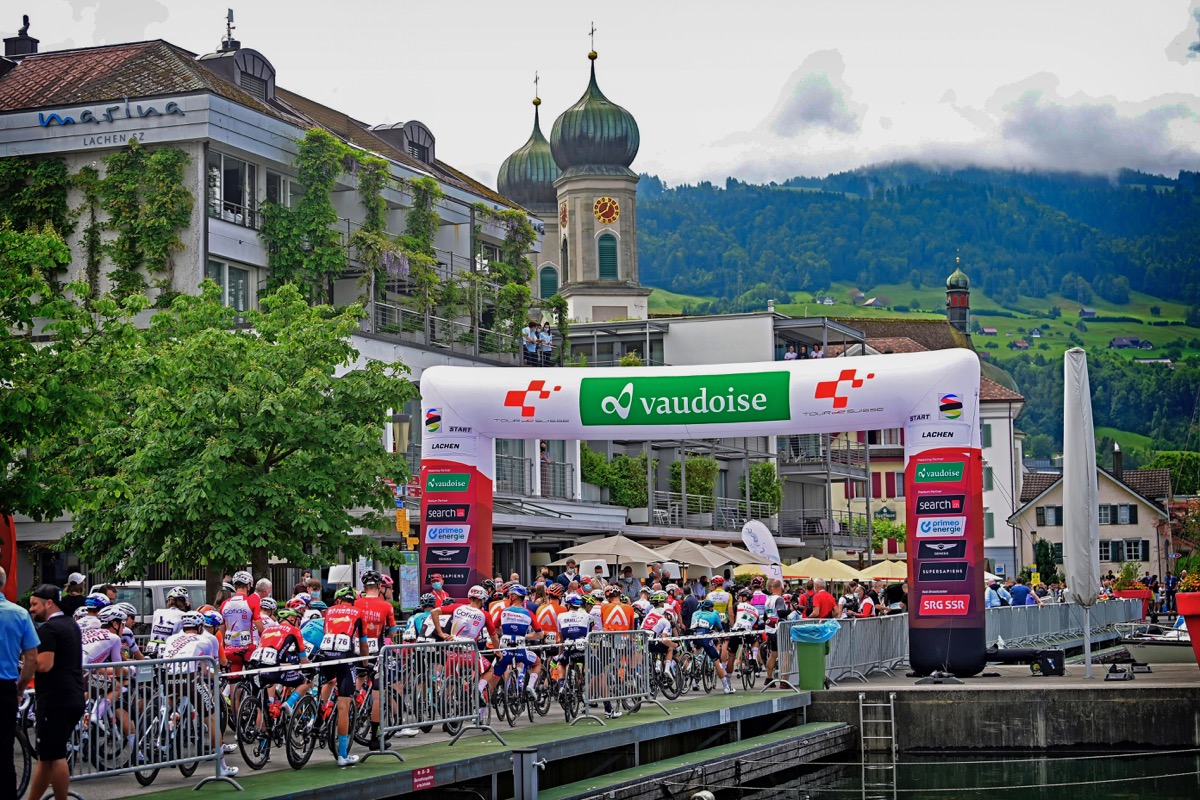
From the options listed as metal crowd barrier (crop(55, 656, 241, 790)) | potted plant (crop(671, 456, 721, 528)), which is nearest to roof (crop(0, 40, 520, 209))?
potted plant (crop(671, 456, 721, 528))

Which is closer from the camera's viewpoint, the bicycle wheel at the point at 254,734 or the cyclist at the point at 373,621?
the bicycle wheel at the point at 254,734

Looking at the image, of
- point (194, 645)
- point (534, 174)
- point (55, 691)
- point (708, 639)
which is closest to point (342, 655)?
point (194, 645)

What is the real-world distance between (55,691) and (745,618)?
1464 cm

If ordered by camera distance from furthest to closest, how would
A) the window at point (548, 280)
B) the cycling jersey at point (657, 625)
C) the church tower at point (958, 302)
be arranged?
the church tower at point (958, 302) → the window at point (548, 280) → the cycling jersey at point (657, 625)

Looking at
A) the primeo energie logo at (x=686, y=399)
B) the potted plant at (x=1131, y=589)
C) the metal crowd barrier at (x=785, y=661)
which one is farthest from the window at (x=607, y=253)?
the metal crowd barrier at (x=785, y=661)

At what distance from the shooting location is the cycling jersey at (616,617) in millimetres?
21578

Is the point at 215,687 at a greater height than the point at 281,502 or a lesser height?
lesser

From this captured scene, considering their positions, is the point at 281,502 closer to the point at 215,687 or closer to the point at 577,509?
the point at 215,687

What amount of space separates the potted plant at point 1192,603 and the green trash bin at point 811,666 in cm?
510

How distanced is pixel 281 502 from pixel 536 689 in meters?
7.41

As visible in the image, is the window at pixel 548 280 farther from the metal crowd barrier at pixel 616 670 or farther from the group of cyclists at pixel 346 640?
the metal crowd barrier at pixel 616 670

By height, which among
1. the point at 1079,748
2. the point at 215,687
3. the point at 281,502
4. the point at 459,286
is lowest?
the point at 1079,748

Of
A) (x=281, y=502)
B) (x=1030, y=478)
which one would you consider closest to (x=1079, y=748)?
(x=281, y=502)

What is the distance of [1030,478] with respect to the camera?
117m
